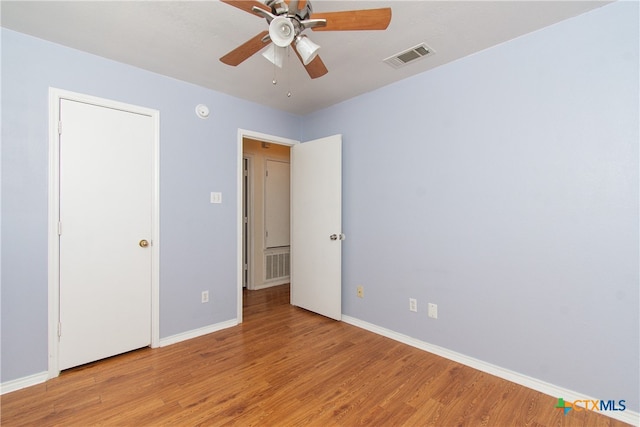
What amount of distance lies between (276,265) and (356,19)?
409cm

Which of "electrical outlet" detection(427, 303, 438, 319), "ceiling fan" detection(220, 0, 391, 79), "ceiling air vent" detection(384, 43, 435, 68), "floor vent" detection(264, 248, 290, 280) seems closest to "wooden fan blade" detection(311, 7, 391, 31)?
"ceiling fan" detection(220, 0, 391, 79)

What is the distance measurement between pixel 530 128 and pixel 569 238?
2.63 ft

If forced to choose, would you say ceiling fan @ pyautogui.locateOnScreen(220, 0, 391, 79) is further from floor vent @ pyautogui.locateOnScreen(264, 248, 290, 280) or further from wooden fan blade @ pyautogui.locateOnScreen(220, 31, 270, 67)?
floor vent @ pyautogui.locateOnScreen(264, 248, 290, 280)

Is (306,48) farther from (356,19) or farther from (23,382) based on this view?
(23,382)

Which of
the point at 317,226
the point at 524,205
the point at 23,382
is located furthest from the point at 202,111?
the point at 524,205

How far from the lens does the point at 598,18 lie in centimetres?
187

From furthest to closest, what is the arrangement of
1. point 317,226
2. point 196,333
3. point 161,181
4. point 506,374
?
point 317,226 < point 196,333 < point 161,181 < point 506,374

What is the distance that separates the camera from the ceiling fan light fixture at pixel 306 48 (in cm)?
159

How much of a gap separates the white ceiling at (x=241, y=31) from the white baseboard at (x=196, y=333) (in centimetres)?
244

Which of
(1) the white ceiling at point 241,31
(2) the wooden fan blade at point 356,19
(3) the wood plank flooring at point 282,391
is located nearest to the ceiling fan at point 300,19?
(2) the wooden fan blade at point 356,19

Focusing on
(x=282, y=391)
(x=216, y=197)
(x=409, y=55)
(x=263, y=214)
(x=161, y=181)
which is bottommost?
(x=282, y=391)

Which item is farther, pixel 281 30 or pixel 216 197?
pixel 216 197

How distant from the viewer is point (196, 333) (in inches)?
117

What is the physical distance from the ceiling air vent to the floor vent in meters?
3.40
